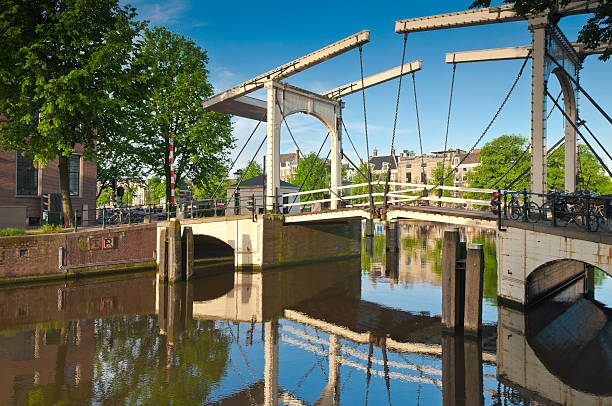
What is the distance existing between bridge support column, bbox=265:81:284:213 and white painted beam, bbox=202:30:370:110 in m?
0.47

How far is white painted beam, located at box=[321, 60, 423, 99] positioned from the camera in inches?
643

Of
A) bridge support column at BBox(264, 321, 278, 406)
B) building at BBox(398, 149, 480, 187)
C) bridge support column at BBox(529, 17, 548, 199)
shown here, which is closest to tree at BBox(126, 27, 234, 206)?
bridge support column at BBox(264, 321, 278, 406)

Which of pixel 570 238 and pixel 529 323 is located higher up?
pixel 570 238

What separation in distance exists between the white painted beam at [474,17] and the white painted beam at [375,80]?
169 cm

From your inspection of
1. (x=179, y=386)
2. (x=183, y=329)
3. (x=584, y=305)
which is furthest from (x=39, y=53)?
(x=584, y=305)

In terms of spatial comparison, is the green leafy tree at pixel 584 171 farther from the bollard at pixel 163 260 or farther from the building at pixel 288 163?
the building at pixel 288 163

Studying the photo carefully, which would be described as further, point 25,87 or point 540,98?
point 25,87

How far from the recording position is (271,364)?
7.50 meters

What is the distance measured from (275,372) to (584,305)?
9988mm

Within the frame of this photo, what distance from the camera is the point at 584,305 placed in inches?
469

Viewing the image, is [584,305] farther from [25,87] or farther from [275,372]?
[25,87]

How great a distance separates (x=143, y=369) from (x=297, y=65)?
12.8 meters

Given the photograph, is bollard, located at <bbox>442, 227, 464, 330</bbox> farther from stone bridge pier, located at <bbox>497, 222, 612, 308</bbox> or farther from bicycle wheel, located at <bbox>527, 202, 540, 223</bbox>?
bicycle wheel, located at <bbox>527, 202, 540, 223</bbox>

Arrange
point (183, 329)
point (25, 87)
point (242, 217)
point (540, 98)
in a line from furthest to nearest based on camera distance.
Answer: point (242, 217)
point (25, 87)
point (540, 98)
point (183, 329)
